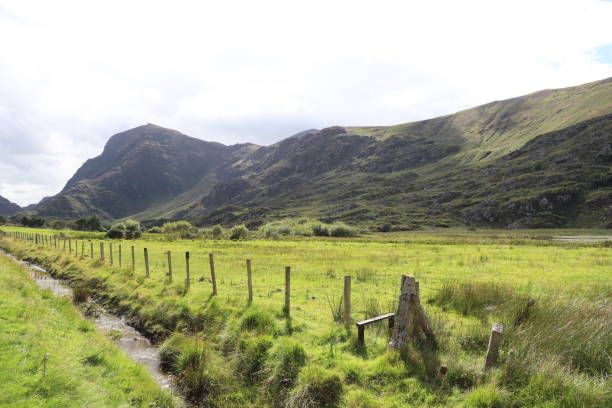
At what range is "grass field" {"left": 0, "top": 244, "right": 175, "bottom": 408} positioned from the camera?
7.48m

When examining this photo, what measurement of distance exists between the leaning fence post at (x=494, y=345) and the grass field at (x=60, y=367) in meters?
8.44

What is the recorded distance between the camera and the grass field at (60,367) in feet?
24.5

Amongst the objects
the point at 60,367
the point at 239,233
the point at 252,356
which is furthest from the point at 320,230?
the point at 60,367

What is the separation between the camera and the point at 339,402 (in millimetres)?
7676

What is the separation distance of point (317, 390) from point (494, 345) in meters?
4.35

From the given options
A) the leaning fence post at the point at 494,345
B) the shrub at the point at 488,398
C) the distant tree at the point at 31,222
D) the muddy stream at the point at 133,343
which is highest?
the distant tree at the point at 31,222

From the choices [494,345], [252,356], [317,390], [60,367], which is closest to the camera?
[494,345]

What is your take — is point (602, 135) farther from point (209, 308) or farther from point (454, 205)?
point (209, 308)

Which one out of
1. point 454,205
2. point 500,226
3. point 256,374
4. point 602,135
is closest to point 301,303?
point 256,374

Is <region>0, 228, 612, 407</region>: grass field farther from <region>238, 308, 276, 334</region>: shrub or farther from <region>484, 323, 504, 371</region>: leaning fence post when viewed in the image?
<region>484, 323, 504, 371</region>: leaning fence post

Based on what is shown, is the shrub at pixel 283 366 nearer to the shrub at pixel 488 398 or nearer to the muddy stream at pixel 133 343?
the muddy stream at pixel 133 343

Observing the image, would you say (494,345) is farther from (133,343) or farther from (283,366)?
(133,343)

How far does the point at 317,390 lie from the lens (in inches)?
317

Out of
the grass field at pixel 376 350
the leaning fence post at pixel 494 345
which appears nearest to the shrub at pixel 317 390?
the grass field at pixel 376 350
